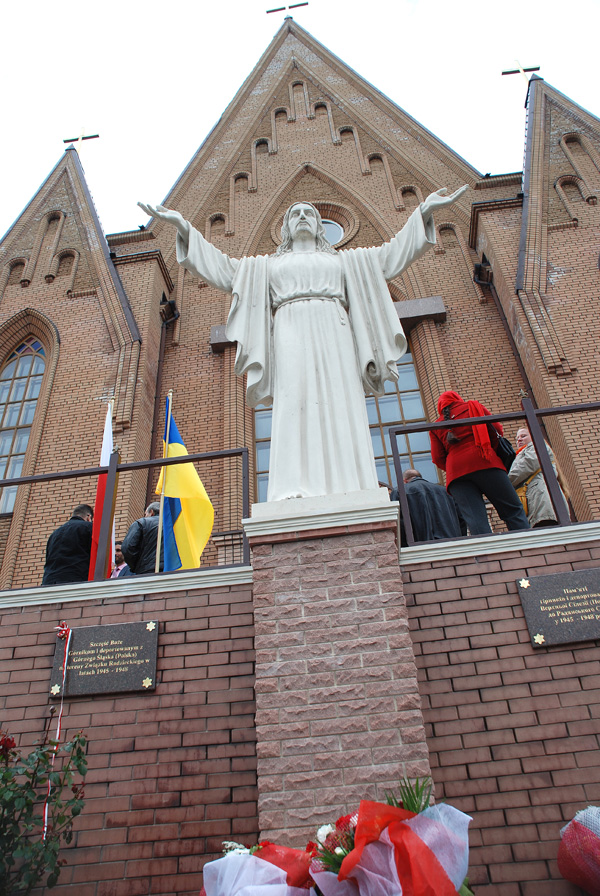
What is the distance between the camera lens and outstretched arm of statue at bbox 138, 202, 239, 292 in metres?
5.47

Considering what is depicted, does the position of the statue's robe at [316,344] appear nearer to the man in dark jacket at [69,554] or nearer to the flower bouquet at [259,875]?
the man in dark jacket at [69,554]

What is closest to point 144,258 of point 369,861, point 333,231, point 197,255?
point 333,231

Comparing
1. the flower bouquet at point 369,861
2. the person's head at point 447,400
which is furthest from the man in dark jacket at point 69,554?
the flower bouquet at point 369,861

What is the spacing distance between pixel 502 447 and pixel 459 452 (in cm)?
47

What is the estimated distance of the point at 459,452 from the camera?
6109mm

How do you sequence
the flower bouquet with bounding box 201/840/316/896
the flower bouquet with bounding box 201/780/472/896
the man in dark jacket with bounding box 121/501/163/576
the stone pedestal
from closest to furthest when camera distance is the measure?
the flower bouquet with bounding box 201/780/472/896, the flower bouquet with bounding box 201/840/316/896, the stone pedestal, the man in dark jacket with bounding box 121/501/163/576

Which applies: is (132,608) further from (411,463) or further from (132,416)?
(411,463)

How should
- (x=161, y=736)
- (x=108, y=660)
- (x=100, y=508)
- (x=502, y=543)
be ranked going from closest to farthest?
(x=161, y=736) < (x=108, y=660) < (x=502, y=543) < (x=100, y=508)

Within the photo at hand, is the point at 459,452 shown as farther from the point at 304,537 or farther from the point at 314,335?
the point at 304,537

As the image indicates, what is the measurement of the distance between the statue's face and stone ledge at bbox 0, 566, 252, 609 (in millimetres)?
2917

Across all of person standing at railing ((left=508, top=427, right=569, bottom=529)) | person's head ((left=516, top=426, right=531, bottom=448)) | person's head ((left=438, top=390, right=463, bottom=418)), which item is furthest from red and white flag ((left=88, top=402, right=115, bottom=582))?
person's head ((left=516, top=426, right=531, bottom=448))

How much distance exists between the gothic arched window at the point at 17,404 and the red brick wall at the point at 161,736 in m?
6.24

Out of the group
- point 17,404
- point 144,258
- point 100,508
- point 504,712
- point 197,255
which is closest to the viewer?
point 504,712

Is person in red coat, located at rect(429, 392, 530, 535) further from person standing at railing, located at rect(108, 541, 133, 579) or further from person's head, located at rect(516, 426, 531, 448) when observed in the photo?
person standing at railing, located at rect(108, 541, 133, 579)
